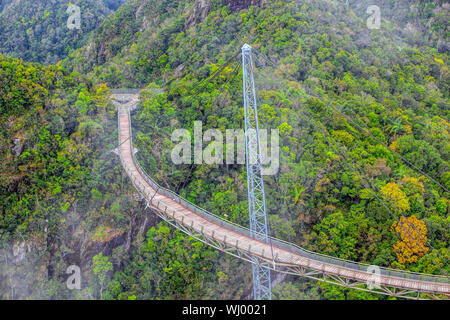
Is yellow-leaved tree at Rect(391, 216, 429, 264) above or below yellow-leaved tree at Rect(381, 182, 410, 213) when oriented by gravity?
below

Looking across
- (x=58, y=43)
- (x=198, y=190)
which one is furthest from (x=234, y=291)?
(x=58, y=43)

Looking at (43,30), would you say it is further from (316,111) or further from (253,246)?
(253,246)

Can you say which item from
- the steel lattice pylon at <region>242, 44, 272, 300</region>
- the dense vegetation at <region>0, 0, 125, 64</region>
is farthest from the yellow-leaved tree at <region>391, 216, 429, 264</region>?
the dense vegetation at <region>0, 0, 125, 64</region>

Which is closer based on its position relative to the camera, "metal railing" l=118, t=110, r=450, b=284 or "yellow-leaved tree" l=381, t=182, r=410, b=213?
"metal railing" l=118, t=110, r=450, b=284
